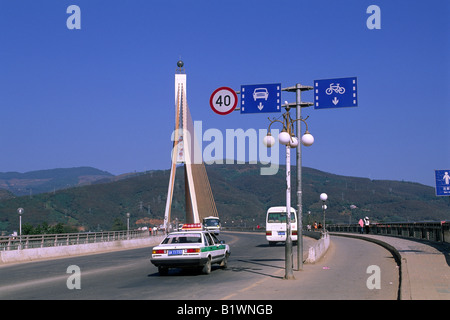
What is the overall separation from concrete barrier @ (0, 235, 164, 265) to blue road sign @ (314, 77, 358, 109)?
675 inches

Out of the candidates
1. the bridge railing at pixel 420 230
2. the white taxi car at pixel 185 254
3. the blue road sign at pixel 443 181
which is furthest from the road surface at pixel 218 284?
the bridge railing at pixel 420 230

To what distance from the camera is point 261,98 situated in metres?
20.3

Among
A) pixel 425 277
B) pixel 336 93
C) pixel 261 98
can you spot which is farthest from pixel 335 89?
pixel 425 277

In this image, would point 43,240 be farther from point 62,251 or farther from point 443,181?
point 443,181

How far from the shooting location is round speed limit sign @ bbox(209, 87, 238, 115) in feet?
63.7

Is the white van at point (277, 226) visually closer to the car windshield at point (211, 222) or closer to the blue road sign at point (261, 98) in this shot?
the blue road sign at point (261, 98)

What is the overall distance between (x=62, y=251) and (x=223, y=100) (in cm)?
1887

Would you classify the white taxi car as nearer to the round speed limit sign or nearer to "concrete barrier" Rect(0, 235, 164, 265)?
the round speed limit sign

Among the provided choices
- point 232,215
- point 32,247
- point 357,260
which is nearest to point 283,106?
point 357,260

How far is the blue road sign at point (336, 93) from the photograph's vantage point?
1950 centimetres

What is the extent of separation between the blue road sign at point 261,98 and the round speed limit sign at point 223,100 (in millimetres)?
743

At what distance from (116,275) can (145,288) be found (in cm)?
461

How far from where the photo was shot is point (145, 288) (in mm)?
14266
